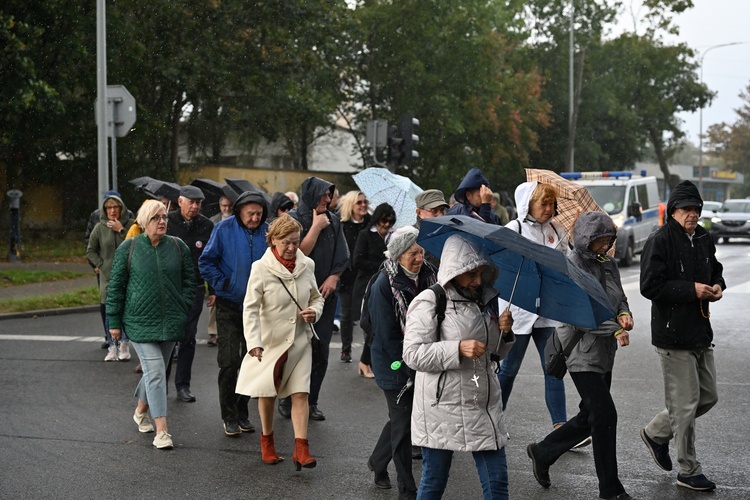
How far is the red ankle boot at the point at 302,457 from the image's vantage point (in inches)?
256

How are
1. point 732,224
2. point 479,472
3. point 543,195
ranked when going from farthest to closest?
point 732,224 → point 543,195 → point 479,472

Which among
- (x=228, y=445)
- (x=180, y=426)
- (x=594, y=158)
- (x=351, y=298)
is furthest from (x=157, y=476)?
(x=594, y=158)

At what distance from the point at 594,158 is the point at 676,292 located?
42980 millimetres

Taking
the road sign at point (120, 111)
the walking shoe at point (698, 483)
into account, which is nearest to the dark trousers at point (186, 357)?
the walking shoe at point (698, 483)

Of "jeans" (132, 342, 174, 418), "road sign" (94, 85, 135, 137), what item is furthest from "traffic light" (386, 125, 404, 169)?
"jeans" (132, 342, 174, 418)

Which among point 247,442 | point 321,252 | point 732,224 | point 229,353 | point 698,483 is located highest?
point 321,252

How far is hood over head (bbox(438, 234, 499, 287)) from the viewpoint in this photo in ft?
15.5

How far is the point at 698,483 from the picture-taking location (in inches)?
241

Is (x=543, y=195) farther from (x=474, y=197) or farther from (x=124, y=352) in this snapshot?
(x=124, y=352)

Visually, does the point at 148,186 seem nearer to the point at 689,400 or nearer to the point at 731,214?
the point at 689,400

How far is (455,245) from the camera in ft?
15.7

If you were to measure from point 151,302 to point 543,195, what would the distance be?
2.72 m

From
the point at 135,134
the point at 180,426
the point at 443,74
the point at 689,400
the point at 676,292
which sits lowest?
the point at 180,426

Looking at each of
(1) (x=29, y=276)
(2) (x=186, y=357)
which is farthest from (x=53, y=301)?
(2) (x=186, y=357)
